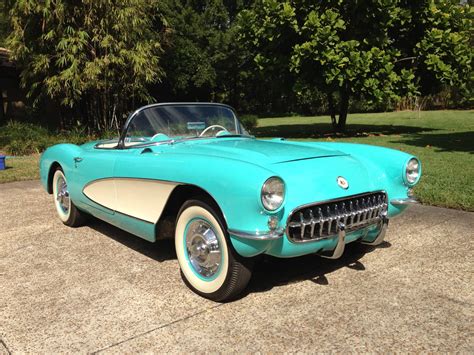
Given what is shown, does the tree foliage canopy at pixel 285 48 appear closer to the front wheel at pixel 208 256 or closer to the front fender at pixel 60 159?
the front fender at pixel 60 159

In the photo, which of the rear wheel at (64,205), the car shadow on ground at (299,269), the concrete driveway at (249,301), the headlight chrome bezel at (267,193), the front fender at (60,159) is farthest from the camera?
the rear wheel at (64,205)

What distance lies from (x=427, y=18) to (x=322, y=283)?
1300cm

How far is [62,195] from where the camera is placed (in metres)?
4.64

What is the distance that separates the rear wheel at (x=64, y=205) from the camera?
4.44 metres

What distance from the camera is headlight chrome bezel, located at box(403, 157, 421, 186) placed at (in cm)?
324

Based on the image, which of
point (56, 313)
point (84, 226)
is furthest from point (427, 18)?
point (56, 313)

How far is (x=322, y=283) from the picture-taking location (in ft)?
9.64

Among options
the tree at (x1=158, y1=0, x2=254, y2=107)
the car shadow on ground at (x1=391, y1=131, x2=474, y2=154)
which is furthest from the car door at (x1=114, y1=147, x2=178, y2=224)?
the tree at (x1=158, y1=0, x2=254, y2=107)

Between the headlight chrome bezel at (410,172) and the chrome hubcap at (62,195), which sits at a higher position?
the headlight chrome bezel at (410,172)

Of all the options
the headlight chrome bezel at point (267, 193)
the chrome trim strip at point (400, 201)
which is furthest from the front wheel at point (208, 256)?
the chrome trim strip at point (400, 201)

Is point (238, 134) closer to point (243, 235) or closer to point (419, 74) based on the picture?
point (243, 235)

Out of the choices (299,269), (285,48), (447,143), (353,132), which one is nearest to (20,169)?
(299,269)

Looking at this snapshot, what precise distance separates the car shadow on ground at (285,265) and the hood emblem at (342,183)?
27.5 inches

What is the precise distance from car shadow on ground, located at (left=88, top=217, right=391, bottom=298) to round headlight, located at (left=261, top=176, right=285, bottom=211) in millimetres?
494
